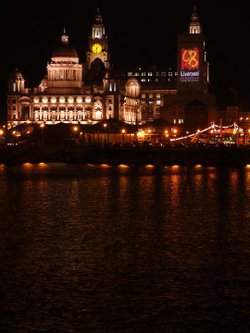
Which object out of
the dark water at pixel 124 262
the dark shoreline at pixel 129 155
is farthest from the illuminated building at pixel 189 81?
the dark water at pixel 124 262

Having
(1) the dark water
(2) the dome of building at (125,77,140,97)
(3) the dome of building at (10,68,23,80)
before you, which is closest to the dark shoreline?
(1) the dark water

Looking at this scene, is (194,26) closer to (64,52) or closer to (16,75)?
(64,52)

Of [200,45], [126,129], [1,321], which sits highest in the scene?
[200,45]

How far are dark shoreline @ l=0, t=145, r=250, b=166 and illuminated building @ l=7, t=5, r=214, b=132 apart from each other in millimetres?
40583

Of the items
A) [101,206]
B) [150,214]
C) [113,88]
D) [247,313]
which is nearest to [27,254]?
[247,313]

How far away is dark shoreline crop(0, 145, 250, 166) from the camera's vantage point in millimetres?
75750

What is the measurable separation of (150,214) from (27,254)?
1086cm

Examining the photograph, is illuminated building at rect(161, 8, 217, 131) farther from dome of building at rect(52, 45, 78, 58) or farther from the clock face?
the clock face

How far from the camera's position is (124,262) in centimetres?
2333

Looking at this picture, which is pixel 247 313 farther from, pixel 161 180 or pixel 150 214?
pixel 161 180

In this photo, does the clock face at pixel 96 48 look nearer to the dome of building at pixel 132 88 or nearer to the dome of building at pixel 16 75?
the dome of building at pixel 132 88

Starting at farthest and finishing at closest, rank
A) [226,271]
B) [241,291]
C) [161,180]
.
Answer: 1. [161,180]
2. [226,271]
3. [241,291]

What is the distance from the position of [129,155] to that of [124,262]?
184 feet

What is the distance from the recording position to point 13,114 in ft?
443
